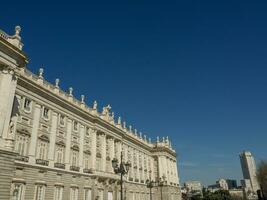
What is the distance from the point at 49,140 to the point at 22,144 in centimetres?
Result: 428

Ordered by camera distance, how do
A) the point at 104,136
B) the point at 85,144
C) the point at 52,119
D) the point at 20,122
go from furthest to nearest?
the point at 104,136
the point at 85,144
the point at 52,119
the point at 20,122

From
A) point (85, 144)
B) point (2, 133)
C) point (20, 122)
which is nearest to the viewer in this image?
point (2, 133)

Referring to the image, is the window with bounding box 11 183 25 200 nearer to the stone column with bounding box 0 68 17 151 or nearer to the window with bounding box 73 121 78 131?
the stone column with bounding box 0 68 17 151

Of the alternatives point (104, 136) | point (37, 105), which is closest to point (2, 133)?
point (37, 105)

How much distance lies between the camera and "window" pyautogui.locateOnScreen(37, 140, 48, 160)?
31.2m

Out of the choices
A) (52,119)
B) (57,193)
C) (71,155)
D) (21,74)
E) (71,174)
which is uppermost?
(21,74)

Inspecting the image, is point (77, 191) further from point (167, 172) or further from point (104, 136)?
point (167, 172)

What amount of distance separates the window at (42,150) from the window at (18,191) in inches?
158

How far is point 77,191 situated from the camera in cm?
3650

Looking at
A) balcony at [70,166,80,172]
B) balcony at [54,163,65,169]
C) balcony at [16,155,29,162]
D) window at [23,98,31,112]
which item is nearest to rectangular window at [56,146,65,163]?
balcony at [54,163,65,169]

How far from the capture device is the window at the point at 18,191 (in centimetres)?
2656

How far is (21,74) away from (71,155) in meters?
12.7

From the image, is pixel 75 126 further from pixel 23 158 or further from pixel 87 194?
pixel 23 158

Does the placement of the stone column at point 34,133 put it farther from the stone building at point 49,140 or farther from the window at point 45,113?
the window at point 45,113
